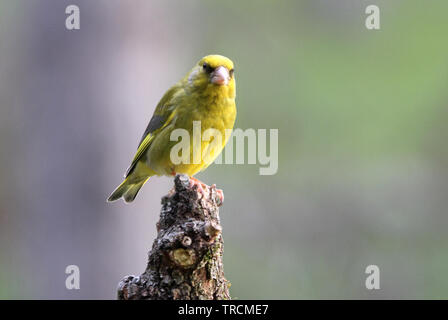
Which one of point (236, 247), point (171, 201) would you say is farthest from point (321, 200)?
point (171, 201)

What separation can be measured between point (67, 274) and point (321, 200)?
437cm

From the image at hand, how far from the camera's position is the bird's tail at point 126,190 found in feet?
17.4

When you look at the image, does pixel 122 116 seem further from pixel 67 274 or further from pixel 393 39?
pixel 393 39

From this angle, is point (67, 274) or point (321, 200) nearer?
point (67, 274)

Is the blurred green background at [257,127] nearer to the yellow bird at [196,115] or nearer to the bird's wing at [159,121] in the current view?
the bird's wing at [159,121]

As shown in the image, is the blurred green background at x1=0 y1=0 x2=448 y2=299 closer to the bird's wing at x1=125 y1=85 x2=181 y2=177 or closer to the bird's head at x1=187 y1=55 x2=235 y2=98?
the bird's wing at x1=125 y1=85 x2=181 y2=177

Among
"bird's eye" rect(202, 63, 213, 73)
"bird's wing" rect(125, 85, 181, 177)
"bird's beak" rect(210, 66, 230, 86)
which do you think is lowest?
"bird's wing" rect(125, 85, 181, 177)

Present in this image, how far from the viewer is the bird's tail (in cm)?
529

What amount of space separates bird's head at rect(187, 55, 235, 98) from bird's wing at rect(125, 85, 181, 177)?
27 cm

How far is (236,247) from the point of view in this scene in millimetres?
8938

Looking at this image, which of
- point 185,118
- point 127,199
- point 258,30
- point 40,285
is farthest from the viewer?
point 258,30

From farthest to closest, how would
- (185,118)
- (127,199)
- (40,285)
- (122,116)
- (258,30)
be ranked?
(258,30) < (40,285) < (122,116) < (127,199) < (185,118)

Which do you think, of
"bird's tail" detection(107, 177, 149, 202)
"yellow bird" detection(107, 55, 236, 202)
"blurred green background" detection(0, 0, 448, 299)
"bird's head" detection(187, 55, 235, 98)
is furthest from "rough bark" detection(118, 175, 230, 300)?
"blurred green background" detection(0, 0, 448, 299)

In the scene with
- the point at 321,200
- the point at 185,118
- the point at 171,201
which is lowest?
the point at 321,200
